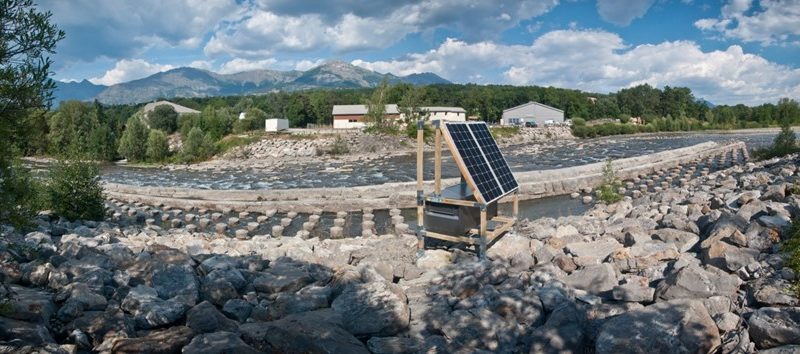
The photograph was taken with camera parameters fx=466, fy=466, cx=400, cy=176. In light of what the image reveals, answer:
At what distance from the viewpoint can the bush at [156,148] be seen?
5825 cm

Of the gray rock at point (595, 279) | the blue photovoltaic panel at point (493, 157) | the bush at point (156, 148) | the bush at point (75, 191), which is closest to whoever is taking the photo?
the gray rock at point (595, 279)

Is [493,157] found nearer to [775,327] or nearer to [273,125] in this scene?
[775,327]

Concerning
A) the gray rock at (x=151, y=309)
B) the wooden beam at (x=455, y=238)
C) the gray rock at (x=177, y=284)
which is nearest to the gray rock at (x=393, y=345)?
the gray rock at (x=151, y=309)

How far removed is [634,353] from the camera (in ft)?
17.5

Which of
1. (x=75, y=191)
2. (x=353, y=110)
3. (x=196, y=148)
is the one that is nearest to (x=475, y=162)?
(x=75, y=191)

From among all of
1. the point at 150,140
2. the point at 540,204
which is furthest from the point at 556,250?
the point at 150,140

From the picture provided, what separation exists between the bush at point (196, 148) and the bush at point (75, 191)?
42501mm

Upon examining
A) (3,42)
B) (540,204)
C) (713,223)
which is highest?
(3,42)

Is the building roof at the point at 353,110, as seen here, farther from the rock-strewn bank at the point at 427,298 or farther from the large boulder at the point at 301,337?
the large boulder at the point at 301,337

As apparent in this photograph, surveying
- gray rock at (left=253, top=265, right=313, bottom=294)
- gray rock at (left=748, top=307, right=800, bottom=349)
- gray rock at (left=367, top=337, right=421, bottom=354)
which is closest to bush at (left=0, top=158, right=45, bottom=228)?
gray rock at (left=253, top=265, right=313, bottom=294)

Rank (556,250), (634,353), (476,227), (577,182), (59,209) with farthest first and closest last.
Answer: (577,182) < (59,209) < (476,227) < (556,250) < (634,353)

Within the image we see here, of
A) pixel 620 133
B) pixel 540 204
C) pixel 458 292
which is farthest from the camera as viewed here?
pixel 620 133

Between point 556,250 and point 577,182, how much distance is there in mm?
18074

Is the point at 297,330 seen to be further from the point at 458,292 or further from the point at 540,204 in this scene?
the point at 540,204
